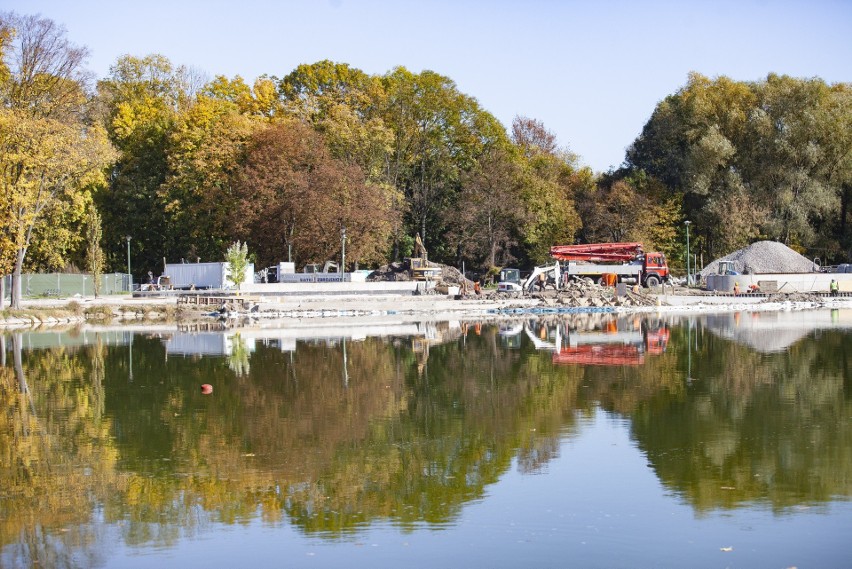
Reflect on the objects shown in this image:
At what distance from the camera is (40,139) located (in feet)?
153

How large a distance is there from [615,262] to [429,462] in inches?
2200

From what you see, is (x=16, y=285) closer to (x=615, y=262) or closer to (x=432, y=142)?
(x=432, y=142)

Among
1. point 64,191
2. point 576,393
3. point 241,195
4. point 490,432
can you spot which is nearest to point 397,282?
point 241,195

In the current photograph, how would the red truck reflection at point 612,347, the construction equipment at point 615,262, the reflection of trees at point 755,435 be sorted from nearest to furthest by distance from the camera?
1. the reflection of trees at point 755,435
2. the red truck reflection at point 612,347
3. the construction equipment at point 615,262

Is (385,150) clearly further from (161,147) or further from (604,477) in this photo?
(604,477)

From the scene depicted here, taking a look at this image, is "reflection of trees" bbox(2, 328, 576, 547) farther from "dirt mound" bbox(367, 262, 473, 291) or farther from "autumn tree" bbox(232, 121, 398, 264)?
"dirt mound" bbox(367, 262, 473, 291)

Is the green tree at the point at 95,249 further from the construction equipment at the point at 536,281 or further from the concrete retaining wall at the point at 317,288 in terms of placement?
the construction equipment at the point at 536,281

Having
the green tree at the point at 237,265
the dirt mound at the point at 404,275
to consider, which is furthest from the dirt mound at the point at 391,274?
the green tree at the point at 237,265

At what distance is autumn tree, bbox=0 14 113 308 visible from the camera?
151 feet

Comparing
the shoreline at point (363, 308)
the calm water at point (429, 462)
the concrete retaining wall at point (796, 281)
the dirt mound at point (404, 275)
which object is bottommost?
the calm water at point (429, 462)

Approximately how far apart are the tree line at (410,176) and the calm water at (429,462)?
35116 millimetres

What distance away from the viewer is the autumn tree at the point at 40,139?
1807 inches

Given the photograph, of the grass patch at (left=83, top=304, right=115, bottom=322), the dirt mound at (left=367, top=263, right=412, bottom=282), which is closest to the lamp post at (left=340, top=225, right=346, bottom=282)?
the dirt mound at (left=367, top=263, right=412, bottom=282)

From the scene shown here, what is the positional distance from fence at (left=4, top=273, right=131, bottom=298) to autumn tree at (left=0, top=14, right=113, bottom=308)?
6.13 meters
